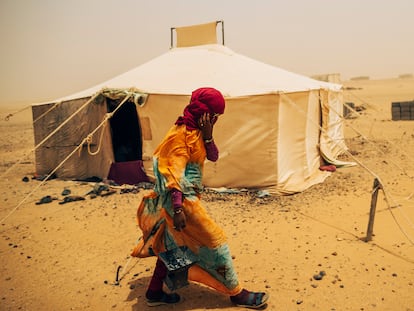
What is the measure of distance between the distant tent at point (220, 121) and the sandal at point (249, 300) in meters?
3.01

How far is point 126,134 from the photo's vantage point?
8.73 meters

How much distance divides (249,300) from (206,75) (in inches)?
193

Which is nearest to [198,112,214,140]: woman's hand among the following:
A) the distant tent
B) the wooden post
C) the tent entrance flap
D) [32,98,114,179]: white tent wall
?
the wooden post

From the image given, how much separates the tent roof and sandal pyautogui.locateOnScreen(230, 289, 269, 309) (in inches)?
152

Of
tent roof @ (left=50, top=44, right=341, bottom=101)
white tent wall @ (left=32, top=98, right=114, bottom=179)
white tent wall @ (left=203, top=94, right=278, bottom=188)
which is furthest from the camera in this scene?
white tent wall @ (left=32, top=98, right=114, bottom=179)

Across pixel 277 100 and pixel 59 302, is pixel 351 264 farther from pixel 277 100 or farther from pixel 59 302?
pixel 277 100

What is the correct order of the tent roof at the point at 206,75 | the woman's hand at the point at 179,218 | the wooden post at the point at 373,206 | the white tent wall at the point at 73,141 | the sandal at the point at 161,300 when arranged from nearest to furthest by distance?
the woman's hand at the point at 179,218 → the sandal at the point at 161,300 → the wooden post at the point at 373,206 → the tent roof at the point at 206,75 → the white tent wall at the point at 73,141

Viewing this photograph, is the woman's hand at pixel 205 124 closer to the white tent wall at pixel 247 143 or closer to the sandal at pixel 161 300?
the sandal at pixel 161 300

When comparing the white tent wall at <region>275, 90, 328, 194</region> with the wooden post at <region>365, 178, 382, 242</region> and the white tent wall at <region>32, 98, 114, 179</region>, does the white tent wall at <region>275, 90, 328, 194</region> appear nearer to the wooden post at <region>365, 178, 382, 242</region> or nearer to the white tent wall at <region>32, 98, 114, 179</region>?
the wooden post at <region>365, 178, 382, 242</region>

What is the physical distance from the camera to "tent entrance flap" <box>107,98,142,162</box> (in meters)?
8.06

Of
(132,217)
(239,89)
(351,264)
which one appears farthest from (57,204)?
(351,264)

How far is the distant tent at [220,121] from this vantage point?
6.24 m

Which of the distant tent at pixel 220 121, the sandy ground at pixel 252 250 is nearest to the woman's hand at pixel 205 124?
the sandy ground at pixel 252 250

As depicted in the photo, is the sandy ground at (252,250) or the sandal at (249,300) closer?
the sandal at (249,300)
